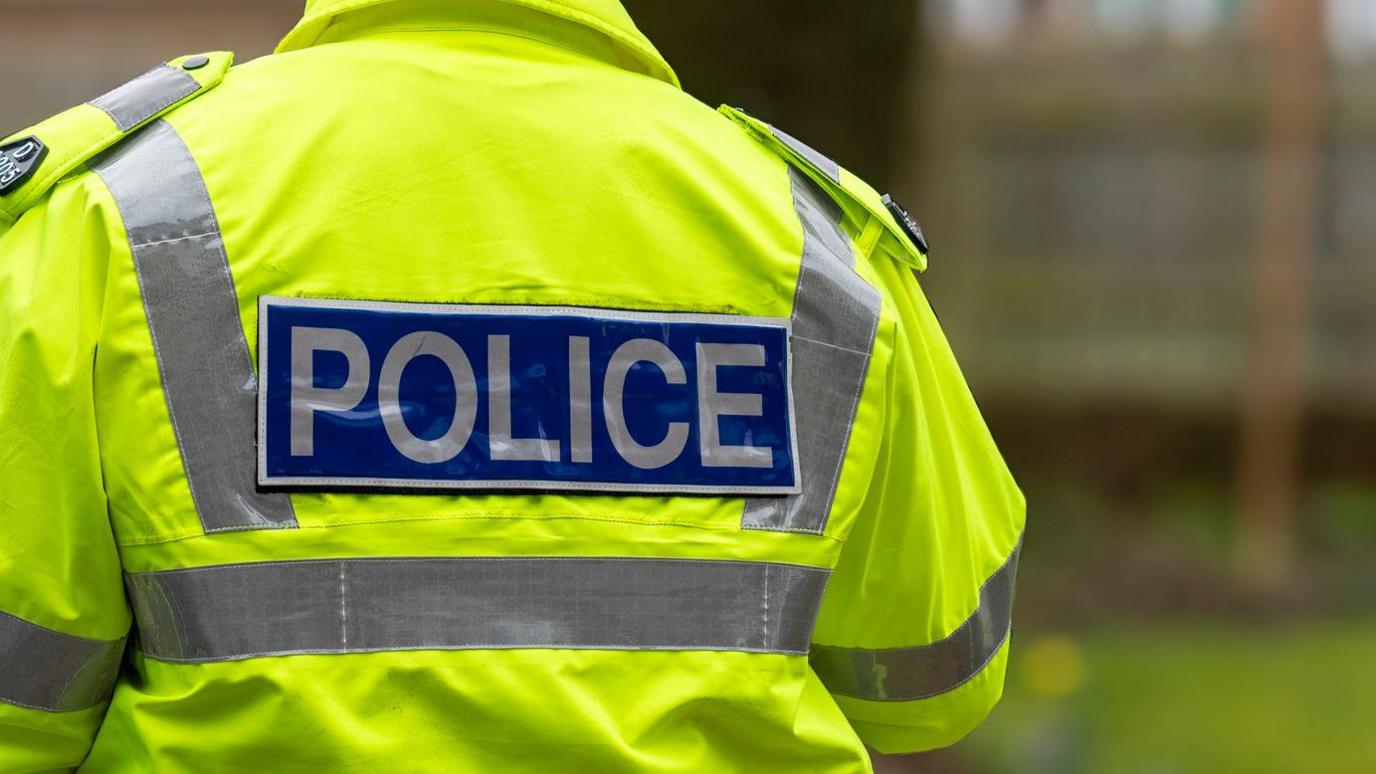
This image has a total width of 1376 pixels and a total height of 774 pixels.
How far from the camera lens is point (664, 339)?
158cm

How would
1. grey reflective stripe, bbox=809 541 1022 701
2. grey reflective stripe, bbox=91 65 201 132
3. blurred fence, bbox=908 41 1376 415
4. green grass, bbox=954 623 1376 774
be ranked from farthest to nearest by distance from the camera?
blurred fence, bbox=908 41 1376 415, green grass, bbox=954 623 1376 774, grey reflective stripe, bbox=809 541 1022 701, grey reflective stripe, bbox=91 65 201 132

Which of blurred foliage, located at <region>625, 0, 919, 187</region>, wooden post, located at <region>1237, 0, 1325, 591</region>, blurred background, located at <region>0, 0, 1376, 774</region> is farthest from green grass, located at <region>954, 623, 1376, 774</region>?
blurred foliage, located at <region>625, 0, 919, 187</region>

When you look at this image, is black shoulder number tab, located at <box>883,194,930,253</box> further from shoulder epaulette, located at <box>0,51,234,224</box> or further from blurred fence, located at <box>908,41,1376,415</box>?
blurred fence, located at <box>908,41,1376,415</box>

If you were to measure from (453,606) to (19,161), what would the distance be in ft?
1.72

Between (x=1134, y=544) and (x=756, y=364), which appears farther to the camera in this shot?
(x=1134, y=544)

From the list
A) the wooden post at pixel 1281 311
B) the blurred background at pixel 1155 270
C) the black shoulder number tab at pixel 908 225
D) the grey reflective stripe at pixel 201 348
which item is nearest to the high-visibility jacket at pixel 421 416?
the grey reflective stripe at pixel 201 348

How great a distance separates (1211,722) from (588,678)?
196 inches

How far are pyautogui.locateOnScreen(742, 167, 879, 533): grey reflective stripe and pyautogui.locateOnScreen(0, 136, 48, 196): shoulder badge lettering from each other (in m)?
0.67

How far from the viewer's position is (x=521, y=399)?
1.53 metres

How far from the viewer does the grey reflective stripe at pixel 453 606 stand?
1.46 m

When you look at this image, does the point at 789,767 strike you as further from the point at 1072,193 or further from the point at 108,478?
the point at 1072,193

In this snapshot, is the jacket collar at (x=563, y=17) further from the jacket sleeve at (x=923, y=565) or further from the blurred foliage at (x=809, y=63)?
the blurred foliage at (x=809, y=63)

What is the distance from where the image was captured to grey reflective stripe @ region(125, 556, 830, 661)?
4.78ft

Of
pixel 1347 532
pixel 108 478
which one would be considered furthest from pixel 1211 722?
pixel 108 478
